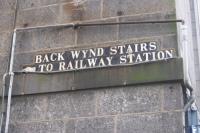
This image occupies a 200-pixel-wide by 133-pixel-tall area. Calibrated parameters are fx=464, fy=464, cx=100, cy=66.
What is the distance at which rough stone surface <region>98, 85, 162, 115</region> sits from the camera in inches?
258

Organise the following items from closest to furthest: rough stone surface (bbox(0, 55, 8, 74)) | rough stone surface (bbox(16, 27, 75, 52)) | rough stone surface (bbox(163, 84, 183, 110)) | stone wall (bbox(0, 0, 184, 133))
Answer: rough stone surface (bbox(163, 84, 183, 110)), stone wall (bbox(0, 0, 184, 133)), rough stone surface (bbox(16, 27, 75, 52)), rough stone surface (bbox(0, 55, 8, 74))

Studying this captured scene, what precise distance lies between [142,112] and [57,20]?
228cm

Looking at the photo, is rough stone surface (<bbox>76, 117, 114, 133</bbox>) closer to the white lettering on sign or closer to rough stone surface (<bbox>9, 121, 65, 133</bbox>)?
rough stone surface (<bbox>9, 121, 65, 133</bbox>)

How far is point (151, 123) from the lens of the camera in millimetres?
6387

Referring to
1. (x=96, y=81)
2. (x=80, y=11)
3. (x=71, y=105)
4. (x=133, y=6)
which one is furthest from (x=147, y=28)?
(x=71, y=105)

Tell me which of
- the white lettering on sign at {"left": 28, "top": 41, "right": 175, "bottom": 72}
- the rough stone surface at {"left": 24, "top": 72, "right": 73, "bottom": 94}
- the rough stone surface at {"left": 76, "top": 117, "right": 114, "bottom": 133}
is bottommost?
the rough stone surface at {"left": 76, "top": 117, "right": 114, "bottom": 133}

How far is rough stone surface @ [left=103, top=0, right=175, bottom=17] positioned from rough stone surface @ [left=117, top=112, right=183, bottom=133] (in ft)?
5.66

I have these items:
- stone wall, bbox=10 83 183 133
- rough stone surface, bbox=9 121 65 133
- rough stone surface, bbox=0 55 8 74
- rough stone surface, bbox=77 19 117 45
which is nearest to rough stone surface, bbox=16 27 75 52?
rough stone surface, bbox=77 19 117 45

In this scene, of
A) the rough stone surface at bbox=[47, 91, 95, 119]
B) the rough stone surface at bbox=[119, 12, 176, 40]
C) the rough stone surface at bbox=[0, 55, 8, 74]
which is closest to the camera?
the rough stone surface at bbox=[47, 91, 95, 119]

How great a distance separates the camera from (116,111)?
666 cm

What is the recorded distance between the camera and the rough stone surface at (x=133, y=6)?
23.5ft

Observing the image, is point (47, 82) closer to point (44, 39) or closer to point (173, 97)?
point (44, 39)

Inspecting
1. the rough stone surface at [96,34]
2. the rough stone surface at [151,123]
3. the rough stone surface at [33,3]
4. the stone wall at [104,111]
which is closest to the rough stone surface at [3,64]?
the stone wall at [104,111]

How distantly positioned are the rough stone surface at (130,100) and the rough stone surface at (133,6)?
130 centimetres
